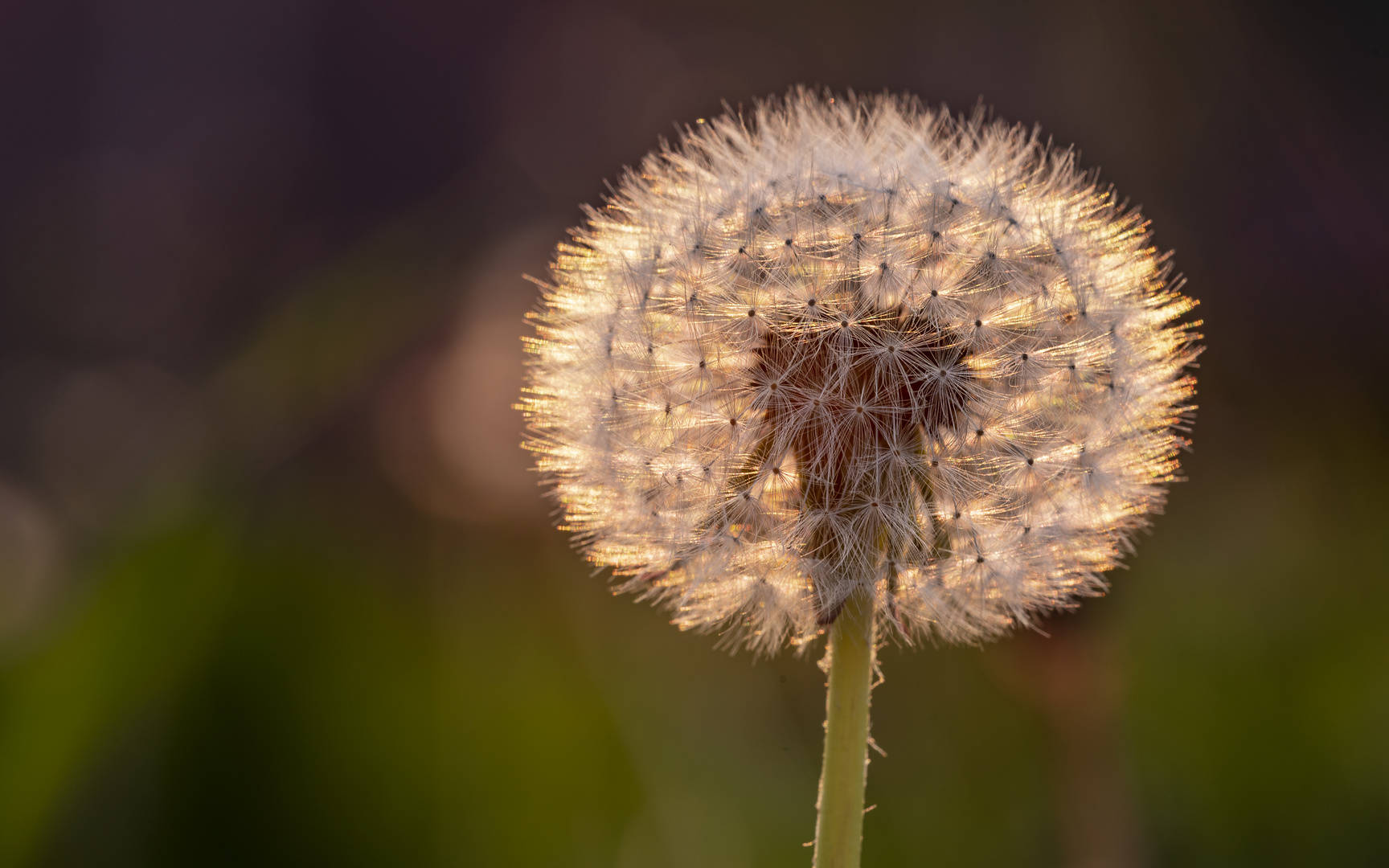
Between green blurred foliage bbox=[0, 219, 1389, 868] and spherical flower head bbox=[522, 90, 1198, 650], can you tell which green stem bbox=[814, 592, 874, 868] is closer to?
spherical flower head bbox=[522, 90, 1198, 650]

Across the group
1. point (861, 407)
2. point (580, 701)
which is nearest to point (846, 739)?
point (861, 407)

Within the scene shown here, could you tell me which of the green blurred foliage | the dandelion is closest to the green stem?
the dandelion

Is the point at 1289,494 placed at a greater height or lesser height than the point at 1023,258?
greater

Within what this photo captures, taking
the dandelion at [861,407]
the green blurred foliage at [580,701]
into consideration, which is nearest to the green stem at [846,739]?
the dandelion at [861,407]

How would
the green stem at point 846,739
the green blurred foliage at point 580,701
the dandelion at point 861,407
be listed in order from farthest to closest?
1. the green blurred foliage at point 580,701
2. the dandelion at point 861,407
3. the green stem at point 846,739

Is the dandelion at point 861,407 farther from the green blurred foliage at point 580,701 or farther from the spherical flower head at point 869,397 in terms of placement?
the green blurred foliage at point 580,701

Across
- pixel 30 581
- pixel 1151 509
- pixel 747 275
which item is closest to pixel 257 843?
pixel 30 581

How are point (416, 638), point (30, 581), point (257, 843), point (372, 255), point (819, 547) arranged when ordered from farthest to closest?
A: point (372, 255)
point (416, 638)
point (30, 581)
point (257, 843)
point (819, 547)

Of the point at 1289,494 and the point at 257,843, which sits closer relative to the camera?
the point at 257,843

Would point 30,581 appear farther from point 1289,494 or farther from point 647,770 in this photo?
point 1289,494
